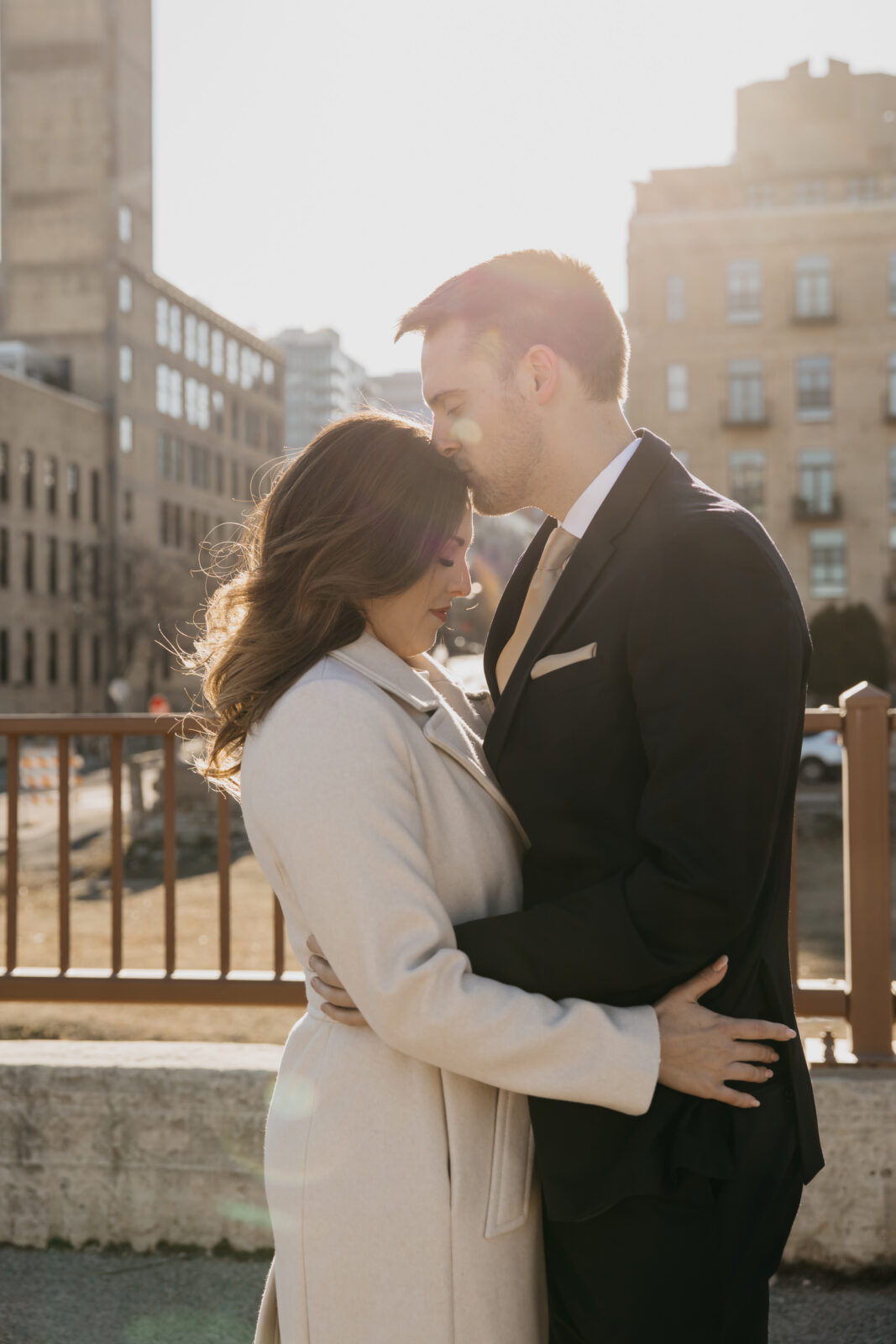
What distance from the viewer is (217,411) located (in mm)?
75812

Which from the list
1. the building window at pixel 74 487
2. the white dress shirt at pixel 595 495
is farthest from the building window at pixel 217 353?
the white dress shirt at pixel 595 495

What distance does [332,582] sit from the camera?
2002 mm

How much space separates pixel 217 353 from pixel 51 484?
2261 centimetres

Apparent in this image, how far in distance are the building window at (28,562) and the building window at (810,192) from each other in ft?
121

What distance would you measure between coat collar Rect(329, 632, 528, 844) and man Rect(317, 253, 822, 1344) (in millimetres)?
47

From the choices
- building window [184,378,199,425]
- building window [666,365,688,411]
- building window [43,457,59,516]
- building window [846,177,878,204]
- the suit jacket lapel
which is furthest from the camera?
building window [184,378,199,425]

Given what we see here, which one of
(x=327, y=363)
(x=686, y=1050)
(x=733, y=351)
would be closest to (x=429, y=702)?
(x=686, y=1050)

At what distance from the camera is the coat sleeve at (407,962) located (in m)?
1.76

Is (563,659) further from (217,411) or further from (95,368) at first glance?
(217,411)

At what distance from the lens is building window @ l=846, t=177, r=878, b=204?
5275 centimetres

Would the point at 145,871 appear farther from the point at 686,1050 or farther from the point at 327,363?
the point at 327,363

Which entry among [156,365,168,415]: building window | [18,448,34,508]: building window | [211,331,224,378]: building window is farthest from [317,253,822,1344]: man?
[211,331,224,378]: building window

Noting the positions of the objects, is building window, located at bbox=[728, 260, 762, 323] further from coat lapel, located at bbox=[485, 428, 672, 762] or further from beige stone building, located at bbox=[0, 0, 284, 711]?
coat lapel, located at bbox=[485, 428, 672, 762]

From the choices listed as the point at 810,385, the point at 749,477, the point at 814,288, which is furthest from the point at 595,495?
the point at 814,288
